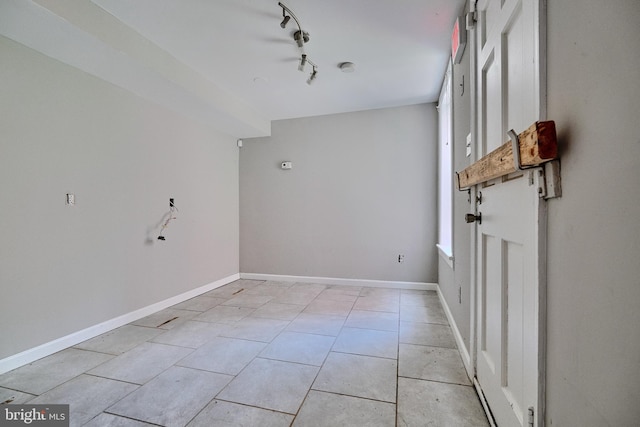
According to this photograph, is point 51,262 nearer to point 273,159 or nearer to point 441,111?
point 273,159

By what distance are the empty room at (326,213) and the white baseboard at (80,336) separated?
0.02m

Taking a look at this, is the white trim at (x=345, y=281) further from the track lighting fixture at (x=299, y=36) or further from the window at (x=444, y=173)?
the track lighting fixture at (x=299, y=36)

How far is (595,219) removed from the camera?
2.04 feet

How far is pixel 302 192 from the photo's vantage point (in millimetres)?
4441

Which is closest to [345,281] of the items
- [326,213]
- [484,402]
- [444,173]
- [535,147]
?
[326,213]

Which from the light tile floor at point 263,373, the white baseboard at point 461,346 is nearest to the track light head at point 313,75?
→ the light tile floor at point 263,373

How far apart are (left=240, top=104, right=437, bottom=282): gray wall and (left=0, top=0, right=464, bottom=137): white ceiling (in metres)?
0.67

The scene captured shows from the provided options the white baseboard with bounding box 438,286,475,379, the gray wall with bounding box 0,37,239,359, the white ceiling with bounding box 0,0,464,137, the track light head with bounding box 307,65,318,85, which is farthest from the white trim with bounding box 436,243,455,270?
the gray wall with bounding box 0,37,239,359

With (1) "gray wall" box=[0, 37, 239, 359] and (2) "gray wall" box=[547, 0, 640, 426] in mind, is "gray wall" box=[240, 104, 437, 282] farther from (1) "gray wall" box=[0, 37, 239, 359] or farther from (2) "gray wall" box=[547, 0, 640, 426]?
(2) "gray wall" box=[547, 0, 640, 426]

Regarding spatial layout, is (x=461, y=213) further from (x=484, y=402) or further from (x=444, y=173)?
(x=444, y=173)

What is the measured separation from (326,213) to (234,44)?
2560mm

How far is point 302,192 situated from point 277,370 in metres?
2.89

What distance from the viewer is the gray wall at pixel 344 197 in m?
3.95

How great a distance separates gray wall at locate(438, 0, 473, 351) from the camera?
1.92 m
